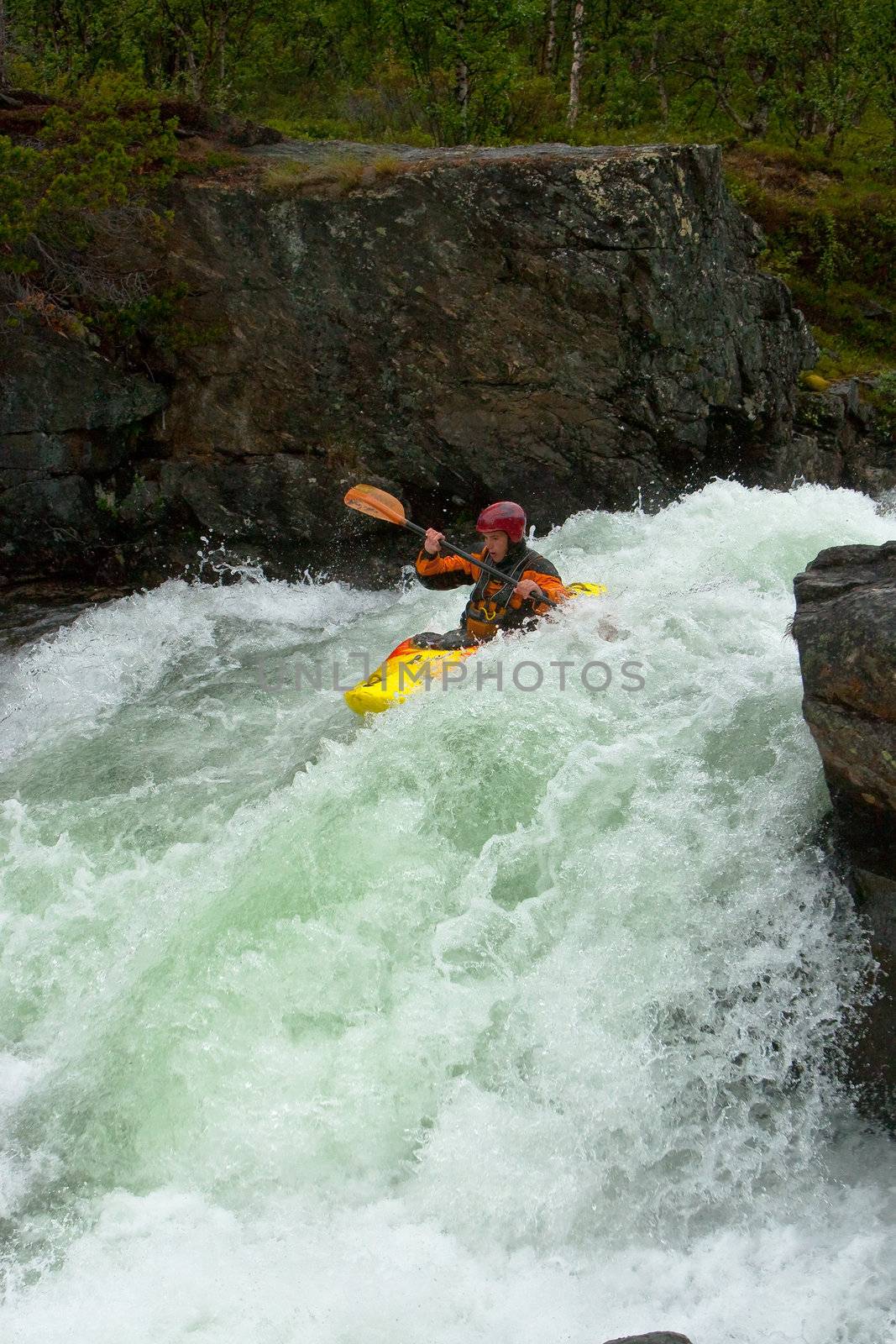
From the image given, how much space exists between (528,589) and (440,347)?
3197mm

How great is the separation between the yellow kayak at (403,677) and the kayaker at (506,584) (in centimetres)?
22

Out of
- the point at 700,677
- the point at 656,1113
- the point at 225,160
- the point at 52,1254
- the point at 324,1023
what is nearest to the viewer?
the point at 52,1254

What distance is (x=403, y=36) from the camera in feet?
38.2

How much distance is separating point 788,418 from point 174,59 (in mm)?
8741

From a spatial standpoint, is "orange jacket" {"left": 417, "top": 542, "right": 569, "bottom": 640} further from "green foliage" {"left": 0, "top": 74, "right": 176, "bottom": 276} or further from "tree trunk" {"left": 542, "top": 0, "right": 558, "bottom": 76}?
"tree trunk" {"left": 542, "top": 0, "right": 558, "bottom": 76}

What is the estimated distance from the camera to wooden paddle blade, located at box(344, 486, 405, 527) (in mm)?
6855

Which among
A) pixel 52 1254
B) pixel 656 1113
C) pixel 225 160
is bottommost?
pixel 52 1254

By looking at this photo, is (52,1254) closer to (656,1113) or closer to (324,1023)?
(324,1023)

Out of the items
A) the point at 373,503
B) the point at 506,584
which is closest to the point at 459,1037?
the point at 506,584

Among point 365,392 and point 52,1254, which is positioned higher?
point 365,392

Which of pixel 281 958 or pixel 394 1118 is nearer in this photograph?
pixel 394 1118

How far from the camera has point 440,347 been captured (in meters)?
8.26

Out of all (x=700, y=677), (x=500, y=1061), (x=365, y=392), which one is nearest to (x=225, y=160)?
(x=365, y=392)

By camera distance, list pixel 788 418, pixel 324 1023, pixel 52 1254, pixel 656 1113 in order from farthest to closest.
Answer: pixel 788 418, pixel 324 1023, pixel 656 1113, pixel 52 1254
